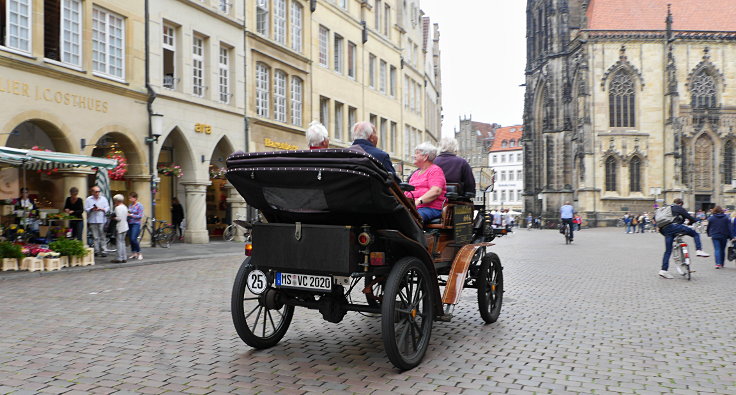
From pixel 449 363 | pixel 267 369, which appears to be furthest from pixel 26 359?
pixel 449 363

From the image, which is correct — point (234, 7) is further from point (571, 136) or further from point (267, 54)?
point (571, 136)

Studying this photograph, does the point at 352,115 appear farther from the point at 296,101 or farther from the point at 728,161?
the point at 728,161

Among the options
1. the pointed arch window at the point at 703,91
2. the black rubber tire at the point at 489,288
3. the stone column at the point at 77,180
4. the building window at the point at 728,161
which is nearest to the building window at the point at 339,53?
the stone column at the point at 77,180

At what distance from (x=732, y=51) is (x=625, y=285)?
57568mm

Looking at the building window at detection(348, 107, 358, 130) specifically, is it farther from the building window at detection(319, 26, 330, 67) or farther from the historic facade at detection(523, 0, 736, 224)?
the historic facade at detection(523, 0, 736, 224)

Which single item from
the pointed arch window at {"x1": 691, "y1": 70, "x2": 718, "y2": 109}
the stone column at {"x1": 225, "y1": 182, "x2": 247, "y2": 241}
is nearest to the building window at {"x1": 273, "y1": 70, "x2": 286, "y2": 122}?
the stone column at {"x1": 225, "y1": 182, "x2": 247, "y2": 241}

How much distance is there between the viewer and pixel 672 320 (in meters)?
7.46

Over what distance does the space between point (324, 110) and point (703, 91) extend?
43.5 m

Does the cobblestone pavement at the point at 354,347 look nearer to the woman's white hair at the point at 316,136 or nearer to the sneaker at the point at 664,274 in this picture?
the woman's white hair at the point at 316,136

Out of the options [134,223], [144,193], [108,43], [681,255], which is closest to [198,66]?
[108,43]

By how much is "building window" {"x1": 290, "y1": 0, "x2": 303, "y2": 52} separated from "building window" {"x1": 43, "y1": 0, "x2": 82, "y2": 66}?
11.9m

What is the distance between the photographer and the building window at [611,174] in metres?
57.8

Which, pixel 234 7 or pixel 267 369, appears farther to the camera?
pixel 234 7

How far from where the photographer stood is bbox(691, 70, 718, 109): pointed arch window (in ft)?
191
